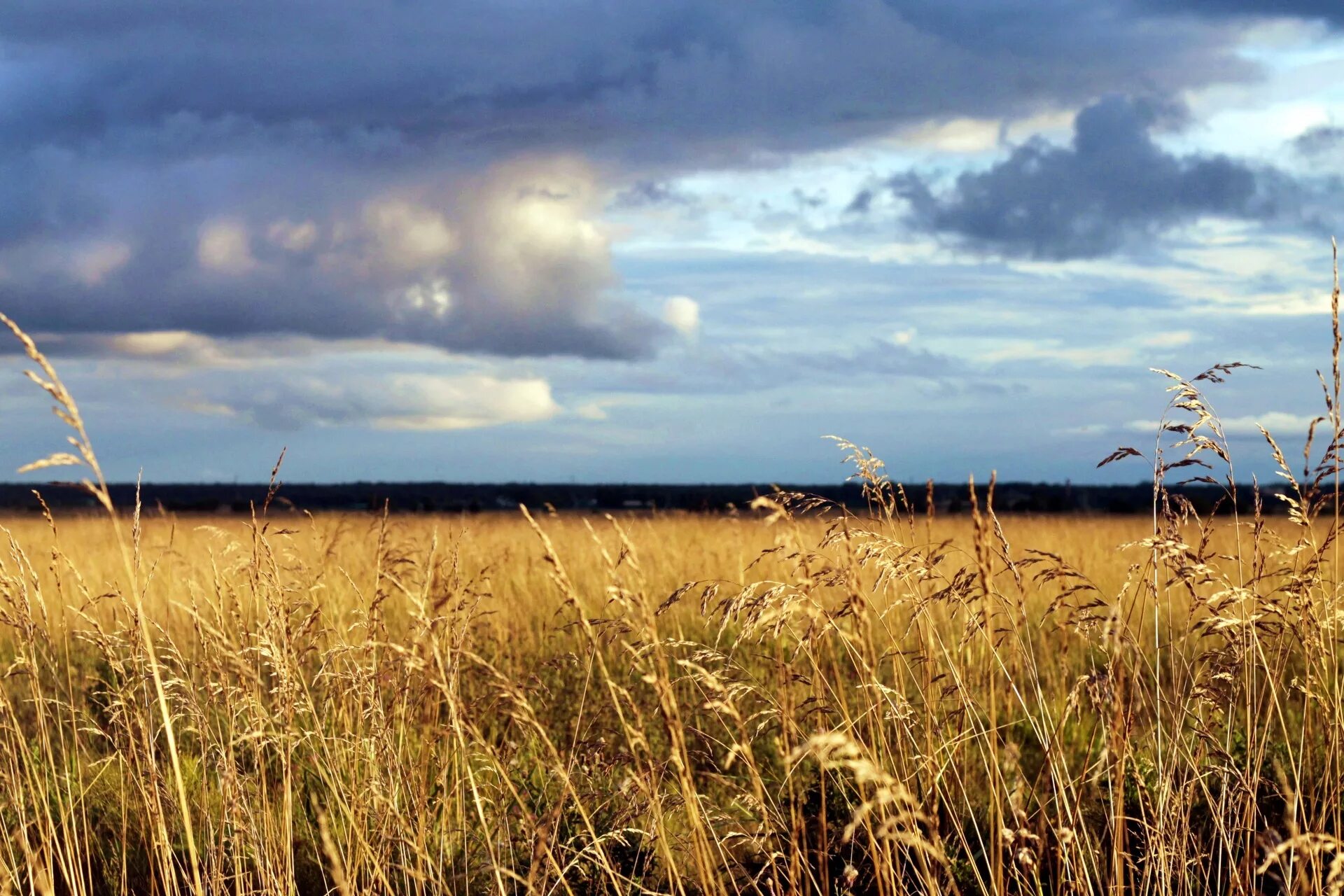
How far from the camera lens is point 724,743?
4586mm

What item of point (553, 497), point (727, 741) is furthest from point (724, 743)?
point (553, 497)

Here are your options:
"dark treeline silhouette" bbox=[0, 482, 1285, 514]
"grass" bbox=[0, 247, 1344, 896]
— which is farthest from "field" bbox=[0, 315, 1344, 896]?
"dark treeline silhouette" bbox=[0, 482, 1285, 514]

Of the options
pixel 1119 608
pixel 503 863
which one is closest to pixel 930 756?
pixel 1119 608

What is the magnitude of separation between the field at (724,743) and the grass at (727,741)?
29 mm

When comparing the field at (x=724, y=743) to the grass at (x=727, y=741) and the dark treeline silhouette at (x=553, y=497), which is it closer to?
the grass at (x=727, y=741)

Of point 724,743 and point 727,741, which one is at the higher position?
point 724,743

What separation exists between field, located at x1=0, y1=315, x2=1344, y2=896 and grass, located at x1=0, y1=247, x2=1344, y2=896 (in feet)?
0.09

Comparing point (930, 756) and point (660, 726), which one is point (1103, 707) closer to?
point (930, 756)

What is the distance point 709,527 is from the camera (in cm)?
1628

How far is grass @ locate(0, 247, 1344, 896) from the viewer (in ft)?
8.34

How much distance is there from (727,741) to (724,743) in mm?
947

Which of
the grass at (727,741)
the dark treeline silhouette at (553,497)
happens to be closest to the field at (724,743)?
the grass at (727,741)

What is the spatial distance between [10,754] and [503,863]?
67.2 inches

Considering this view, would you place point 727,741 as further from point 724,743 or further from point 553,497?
point 553,497
